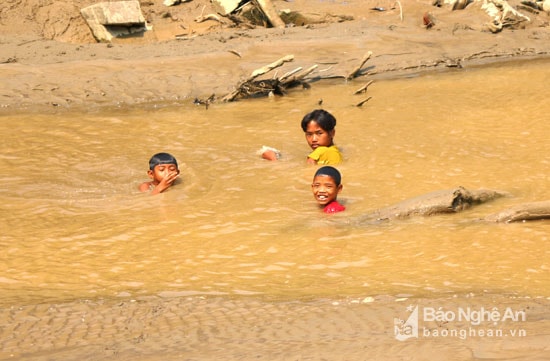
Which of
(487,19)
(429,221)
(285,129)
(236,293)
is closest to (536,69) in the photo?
(487,19)

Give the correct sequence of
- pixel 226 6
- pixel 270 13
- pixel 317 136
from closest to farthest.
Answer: pixel 317 136 → pixel 270 13 → pixel 226 6

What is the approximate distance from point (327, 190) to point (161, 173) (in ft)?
6.13

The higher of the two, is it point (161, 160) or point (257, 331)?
point (161, 160)

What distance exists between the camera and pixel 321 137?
33.0ft

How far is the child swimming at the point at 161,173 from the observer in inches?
353

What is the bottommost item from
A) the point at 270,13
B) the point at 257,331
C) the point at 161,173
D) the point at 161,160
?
the point at 257,331

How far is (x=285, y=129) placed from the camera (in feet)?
38.3

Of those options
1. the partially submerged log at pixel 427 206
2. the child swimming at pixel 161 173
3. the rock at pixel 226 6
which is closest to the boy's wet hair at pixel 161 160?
the child swimming at pixel 161 173

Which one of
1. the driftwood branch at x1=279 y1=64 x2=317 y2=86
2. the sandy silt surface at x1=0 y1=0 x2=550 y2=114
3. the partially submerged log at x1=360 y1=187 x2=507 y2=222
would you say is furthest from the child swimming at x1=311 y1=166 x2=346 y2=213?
the sandy silt surface at x1=0 y1=0 x2=550 y2=114

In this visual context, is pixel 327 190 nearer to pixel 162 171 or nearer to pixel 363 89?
pixel 162 171

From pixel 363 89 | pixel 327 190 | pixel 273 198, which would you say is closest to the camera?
pixel 327 190

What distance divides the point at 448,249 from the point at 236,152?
4.19 meters

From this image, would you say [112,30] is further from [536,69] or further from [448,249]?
[448,249]

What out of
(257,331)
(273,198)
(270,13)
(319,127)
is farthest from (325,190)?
(270,13)
